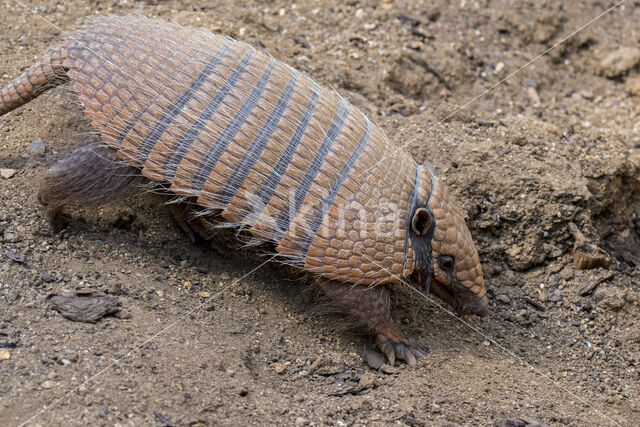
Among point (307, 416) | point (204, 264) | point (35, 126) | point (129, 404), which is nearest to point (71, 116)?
point (35, 126)

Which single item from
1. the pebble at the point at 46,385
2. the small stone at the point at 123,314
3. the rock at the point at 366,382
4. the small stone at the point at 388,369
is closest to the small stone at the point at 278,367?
the rock at the point at 366,382

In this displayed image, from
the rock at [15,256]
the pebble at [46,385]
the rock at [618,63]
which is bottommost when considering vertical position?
the rock at [15,256]

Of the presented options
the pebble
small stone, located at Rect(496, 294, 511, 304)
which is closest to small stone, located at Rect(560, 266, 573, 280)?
small stone, located at Rect(496, 294, 511, 304)

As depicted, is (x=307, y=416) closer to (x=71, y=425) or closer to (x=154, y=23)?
(x=71, y=425)

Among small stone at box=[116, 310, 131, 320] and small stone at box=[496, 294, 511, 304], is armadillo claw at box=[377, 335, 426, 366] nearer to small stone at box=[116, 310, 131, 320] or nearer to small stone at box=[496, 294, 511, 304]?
small stone at box=[496, 294, 511, 304]

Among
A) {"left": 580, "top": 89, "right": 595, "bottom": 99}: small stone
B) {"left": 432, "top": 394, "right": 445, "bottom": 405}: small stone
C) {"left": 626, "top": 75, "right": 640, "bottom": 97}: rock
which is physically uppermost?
{"left": 626, "top": 75, "right": 640, "bottom": 97}: rock

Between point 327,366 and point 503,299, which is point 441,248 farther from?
point 503,299

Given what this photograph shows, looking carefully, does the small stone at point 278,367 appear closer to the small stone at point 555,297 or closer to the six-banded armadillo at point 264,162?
the six-banded armadillo at point 264,162
